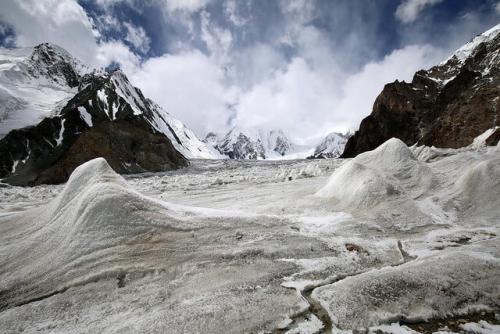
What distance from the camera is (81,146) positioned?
113 ft

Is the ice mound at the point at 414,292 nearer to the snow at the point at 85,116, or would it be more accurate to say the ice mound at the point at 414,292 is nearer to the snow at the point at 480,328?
the snow at the point at 480,328

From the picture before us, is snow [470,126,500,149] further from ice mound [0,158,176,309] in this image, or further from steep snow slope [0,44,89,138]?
steep snow slope [0,44,89,138]

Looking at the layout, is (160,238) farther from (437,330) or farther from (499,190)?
(499,190)

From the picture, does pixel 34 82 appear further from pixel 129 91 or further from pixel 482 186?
pixel 482 186

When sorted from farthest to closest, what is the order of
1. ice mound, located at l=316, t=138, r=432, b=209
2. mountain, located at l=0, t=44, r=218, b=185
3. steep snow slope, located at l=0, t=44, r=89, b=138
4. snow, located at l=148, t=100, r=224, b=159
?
snow, located at l=148, t=100, r=224, b=159 < steep snow slope, located at l=0, t=44, r=89, b=138 < mountain, located at l=0, t=44, r=218, b=185 < ice mound, located at l=316, t=138, r=432, b=209

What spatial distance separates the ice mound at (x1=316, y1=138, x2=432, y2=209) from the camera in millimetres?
7922

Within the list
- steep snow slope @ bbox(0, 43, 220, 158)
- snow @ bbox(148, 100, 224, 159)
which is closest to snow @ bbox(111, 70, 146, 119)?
steep snow slope @ bbox(0, 43, 220, 158)

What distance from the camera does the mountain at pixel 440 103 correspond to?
36.3 meters

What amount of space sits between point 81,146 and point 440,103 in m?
61.2

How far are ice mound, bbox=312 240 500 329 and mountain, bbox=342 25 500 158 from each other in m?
36.9

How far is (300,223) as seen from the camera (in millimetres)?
6527

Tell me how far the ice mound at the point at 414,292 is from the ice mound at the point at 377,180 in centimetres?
320

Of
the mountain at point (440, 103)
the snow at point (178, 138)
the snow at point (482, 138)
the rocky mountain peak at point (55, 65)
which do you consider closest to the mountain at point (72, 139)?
the snow at point (178, 138)

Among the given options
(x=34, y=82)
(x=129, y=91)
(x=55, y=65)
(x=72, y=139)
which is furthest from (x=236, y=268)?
(x=55, y=65)
